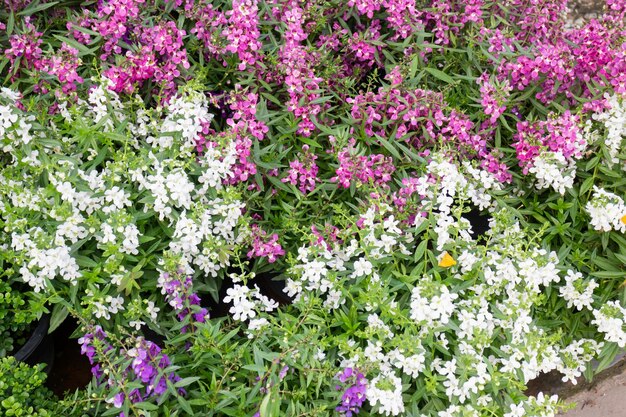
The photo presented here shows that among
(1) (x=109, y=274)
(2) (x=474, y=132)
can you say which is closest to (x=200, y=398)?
(1) (x=109, y=274)

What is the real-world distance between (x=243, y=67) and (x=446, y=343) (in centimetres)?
142

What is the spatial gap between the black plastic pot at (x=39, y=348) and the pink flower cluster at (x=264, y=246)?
→ 2.89 feet

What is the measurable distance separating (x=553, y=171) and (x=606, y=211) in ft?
0.89

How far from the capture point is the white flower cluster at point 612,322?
309cm

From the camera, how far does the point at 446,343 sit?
9.24 ft

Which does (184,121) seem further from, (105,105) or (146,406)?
(146,406)

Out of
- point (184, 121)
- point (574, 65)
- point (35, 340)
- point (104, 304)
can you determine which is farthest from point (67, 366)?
→ point (574, 65)

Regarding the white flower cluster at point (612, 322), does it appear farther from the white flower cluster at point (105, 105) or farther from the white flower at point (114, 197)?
the white flower cluster at point (105, 105)

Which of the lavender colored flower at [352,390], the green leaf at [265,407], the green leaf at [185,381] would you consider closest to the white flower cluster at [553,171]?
the lavender colored flower at [352,390]

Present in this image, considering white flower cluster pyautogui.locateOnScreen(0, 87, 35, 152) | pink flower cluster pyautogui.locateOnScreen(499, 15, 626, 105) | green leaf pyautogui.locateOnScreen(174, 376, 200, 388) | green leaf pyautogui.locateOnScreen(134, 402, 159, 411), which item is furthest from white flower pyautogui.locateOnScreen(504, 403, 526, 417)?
white flower cluster pyautogui.locateOnScreen(0, 87, 35, 152)

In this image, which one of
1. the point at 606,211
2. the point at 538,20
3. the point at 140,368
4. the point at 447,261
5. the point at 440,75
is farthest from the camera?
the point at 538,20

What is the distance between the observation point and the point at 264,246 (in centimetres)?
308

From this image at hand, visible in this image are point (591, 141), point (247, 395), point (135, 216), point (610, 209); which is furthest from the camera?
point (591, 141)

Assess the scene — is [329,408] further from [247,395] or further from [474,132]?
[474,132]
